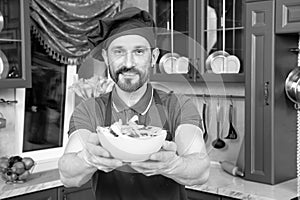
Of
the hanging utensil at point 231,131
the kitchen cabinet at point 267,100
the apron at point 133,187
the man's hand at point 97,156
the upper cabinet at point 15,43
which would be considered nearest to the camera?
the man's hand at point 97,156

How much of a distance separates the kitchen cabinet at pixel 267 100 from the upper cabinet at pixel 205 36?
184mm

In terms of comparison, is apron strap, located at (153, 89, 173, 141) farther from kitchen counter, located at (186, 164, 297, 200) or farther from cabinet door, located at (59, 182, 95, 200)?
cabinet door, located at (59, 182, 95, 200)

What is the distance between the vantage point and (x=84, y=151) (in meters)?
1.04

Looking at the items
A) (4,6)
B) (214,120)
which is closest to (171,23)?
(214,120)

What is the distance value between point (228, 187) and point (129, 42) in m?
1.67

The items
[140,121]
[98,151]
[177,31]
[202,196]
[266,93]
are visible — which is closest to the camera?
[98,151]

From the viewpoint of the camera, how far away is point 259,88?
2514 mm

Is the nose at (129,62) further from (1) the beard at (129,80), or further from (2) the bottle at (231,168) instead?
(2) the bottle at (231,168)

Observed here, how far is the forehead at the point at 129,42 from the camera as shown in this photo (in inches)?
39.9

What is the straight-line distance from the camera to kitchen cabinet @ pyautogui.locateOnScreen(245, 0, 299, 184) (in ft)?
8.07

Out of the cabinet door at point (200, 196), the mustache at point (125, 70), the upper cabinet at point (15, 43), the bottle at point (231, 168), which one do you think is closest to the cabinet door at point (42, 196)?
the upper cabinet at point (15, 43)

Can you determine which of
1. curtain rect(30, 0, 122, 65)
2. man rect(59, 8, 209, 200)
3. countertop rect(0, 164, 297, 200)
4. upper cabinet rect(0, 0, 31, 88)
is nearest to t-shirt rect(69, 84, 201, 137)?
man rect(59, 8, 209, 200)

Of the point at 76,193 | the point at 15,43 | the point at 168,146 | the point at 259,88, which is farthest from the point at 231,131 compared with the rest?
the point at 168,146

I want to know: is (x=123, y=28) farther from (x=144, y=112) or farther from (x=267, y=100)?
(x=267, y=100)
